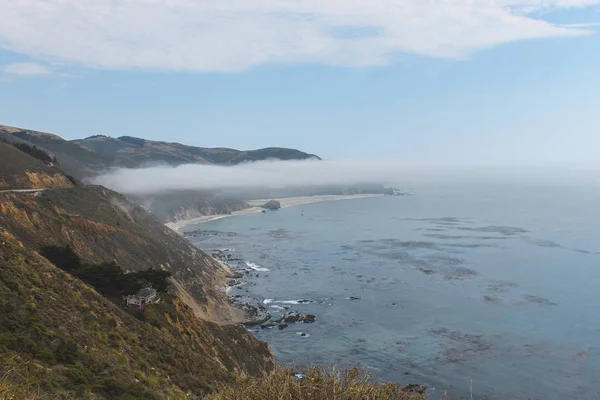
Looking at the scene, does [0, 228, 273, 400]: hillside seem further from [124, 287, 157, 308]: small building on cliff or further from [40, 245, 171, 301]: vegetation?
[40, 245, 171, 301]: vegetation

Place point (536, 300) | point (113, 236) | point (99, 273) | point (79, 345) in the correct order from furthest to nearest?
point (536, 300) < point (113, 236) < point (99, 273) < point (79, 345)

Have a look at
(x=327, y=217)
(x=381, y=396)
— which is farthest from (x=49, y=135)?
(x=381, y=396)

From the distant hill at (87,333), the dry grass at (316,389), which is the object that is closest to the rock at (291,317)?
the distant hill at (87,333)

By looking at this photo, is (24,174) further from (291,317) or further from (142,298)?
(142,298)

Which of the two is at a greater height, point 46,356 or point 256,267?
point 46,356

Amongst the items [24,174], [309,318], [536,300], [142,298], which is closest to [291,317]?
[309,318]

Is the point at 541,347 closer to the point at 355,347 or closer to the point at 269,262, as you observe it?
the point at 355,347

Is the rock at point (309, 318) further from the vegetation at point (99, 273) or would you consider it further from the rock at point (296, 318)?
the vegetation at point (99, 273)

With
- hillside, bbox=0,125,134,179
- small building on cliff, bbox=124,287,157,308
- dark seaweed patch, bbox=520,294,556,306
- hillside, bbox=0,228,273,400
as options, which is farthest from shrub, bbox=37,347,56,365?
hillside, bbox=0,125,134,179
